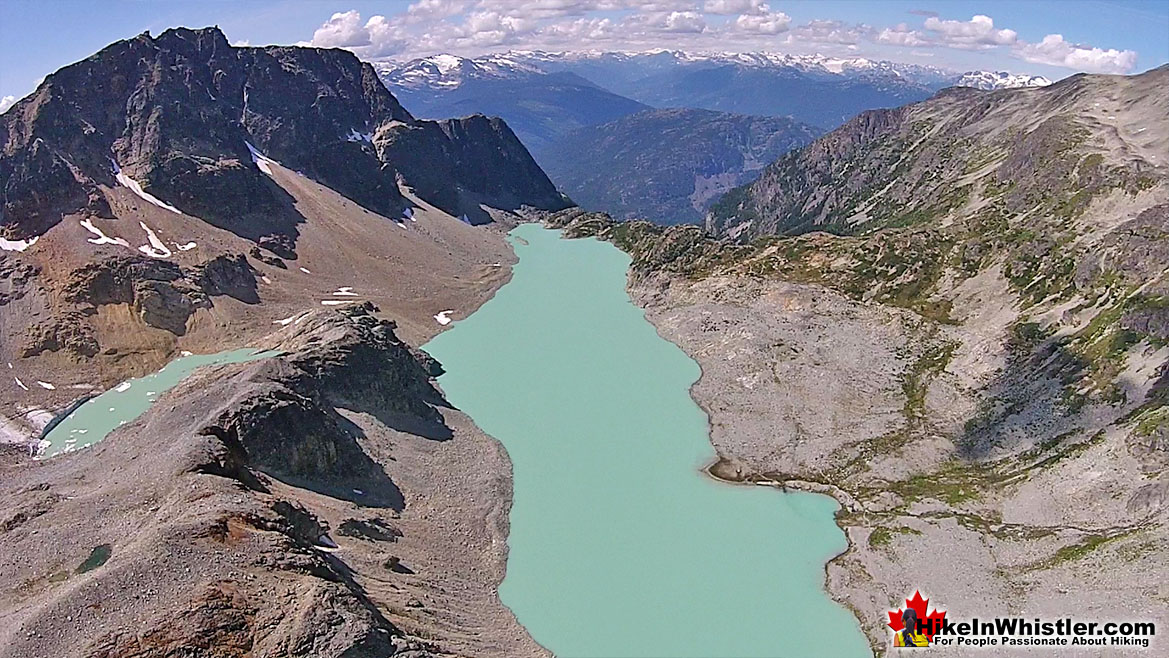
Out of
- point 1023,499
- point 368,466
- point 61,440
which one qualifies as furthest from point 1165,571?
point 61,440

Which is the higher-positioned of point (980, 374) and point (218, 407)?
point (980, 374)

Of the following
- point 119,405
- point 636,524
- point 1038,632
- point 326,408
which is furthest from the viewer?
point 119,405

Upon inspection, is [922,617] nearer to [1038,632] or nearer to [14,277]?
[1038,632]

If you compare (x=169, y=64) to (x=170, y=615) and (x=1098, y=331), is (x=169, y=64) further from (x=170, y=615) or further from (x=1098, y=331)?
(x=1098, y=331)

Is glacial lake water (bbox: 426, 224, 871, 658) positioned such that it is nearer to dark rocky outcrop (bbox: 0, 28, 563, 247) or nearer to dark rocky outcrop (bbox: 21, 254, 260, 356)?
dark rocky outcrop (bbox: 21, 254, 260, 356)

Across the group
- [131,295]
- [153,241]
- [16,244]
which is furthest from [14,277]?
[153,241]

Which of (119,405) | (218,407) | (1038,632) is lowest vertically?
(119,405)

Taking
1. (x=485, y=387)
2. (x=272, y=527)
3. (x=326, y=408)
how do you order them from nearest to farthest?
(x=272, y=527) < (x=326, y=408) < (x=485, y=387)
